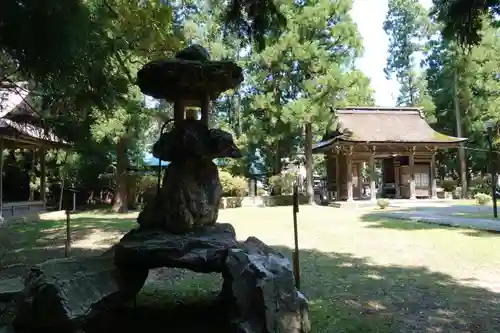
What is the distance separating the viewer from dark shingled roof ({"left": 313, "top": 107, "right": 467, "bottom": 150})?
68.4 ft

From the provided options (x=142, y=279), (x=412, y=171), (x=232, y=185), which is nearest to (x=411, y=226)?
(x=142, y=279)

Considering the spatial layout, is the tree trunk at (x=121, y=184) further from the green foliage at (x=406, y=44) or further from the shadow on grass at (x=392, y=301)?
the green foliage at (x=406, y=44)

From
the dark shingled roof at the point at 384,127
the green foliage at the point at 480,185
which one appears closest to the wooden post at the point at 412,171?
the dark shingled roof at the point at 384,127

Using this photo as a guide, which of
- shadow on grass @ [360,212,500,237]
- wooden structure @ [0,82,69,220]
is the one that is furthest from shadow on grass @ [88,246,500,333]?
wooden structure @ [0,82,69,220]

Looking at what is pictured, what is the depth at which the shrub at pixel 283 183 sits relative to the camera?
22.1 meters

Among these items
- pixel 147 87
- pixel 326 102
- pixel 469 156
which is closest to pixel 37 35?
pixel 147 87

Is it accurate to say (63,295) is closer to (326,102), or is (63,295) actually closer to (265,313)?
(265,313)

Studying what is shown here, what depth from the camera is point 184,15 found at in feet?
72.0

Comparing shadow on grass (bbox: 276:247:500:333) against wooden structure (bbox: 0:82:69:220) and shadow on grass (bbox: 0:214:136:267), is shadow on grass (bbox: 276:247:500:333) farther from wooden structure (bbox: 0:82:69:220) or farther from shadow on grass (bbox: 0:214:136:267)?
wooden structure (bbox: 0:82:69:220)

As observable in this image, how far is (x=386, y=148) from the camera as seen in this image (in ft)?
70.7

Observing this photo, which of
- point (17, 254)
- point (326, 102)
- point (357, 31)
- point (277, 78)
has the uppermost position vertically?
point (357, 31)

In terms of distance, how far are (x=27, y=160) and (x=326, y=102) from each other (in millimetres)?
13913

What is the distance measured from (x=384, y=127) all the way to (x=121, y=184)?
13.5 m

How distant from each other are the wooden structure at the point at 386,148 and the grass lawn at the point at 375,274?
931 cm
